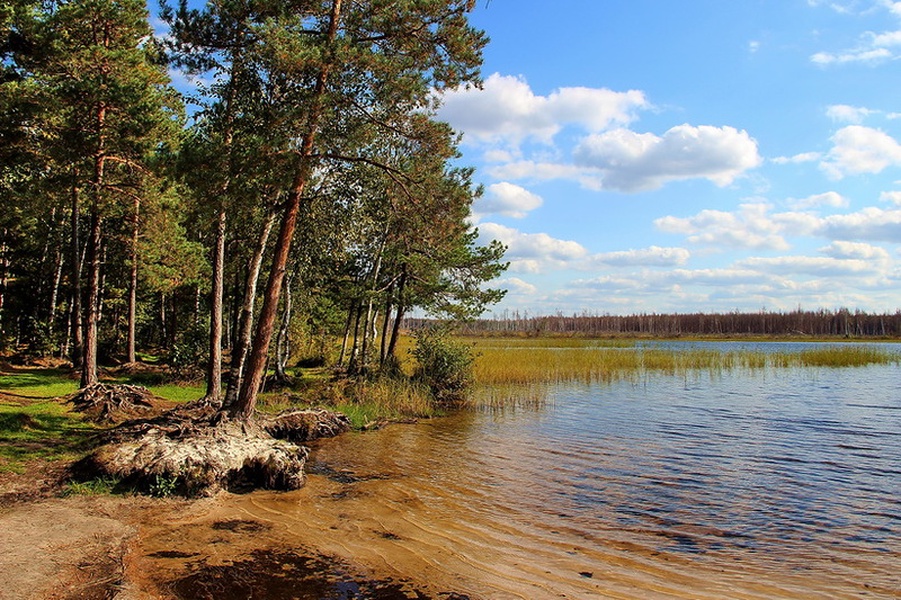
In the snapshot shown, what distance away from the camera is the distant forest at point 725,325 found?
3494 inches

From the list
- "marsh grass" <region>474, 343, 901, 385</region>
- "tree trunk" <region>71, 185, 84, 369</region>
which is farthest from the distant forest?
"tree trunk" <region>71, 185, 84, 369</region>

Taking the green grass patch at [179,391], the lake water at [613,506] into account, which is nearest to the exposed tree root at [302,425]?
the lake water at [613,506]

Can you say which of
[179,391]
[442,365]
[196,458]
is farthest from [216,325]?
[442,365]

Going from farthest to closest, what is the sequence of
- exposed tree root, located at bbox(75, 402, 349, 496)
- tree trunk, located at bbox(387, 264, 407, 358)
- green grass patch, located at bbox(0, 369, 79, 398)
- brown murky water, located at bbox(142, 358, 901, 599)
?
1. tree trunk, located at bbox(387, 264, 407, 358)
2. green grass patch, located at bbox(0, 369, 79, 398)
3. exposed tree root, located at bbox(75, 402, 349, 496)
4. brown murky water, located at bbox(142, 358, 901, 599)

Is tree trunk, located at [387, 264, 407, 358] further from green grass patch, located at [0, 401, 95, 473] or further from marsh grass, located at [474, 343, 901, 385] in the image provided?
green grass patch, located at [0, 401, 95, 473]

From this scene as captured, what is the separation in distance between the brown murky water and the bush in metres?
4.62

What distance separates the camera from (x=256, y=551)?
5.98 meters

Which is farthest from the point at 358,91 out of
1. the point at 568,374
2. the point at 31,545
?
the point at 568,374

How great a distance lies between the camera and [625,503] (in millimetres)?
8914

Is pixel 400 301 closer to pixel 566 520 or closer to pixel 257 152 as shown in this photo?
pixel 257 152

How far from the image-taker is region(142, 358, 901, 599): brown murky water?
568 cm

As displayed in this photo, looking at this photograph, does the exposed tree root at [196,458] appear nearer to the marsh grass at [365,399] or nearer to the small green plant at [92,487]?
the small green plant at [92,487]

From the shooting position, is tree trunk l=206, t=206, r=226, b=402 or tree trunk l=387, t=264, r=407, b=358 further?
tree trunk l=387, t=264, r=407, b=358

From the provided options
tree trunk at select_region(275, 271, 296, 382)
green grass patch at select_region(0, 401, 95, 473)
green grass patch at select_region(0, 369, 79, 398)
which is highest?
tree trunk at select_region(275, 271, 296, 382)
